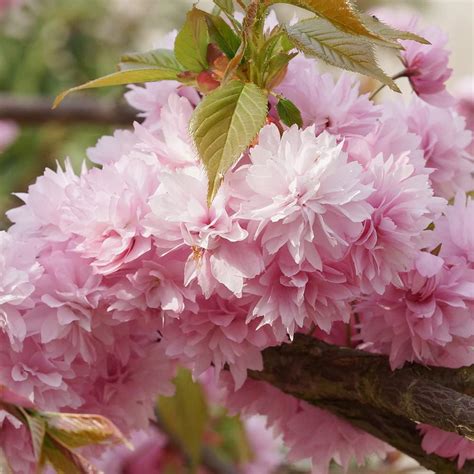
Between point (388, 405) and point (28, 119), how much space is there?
1.39 m

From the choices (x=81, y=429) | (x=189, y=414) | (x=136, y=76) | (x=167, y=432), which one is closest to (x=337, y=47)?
(x=136, y=76)

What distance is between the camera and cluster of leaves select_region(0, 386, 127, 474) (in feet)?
1.84

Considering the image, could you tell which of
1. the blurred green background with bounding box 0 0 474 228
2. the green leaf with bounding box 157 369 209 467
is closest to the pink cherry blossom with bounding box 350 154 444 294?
the green leaf with bounding box 157 369 209 467

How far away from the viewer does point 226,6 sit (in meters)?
0.63

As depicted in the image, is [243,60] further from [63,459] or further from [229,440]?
[229,440]

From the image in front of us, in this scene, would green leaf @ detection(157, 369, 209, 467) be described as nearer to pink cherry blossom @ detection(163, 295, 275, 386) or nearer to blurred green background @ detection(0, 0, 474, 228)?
pink cherry blossom @ detection(163, 295, 275, 386)

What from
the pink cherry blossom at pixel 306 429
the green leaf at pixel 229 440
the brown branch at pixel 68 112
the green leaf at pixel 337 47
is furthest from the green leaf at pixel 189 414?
the brown branch at pixel 68 112

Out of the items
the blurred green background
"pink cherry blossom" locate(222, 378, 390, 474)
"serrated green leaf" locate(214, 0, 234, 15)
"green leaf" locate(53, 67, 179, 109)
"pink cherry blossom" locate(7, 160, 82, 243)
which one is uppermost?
"serrated green leaf" locate(214, 0, 234, 15)

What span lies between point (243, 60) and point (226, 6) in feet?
0.11

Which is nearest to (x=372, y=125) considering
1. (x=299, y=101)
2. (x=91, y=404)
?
(x=299, y=101)

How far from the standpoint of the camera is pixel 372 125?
2.15ft

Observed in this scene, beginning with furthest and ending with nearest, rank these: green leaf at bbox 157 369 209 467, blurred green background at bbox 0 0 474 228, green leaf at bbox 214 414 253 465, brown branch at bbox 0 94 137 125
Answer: blurred green background at bbox 0 0 474 228 → brown branch at bbox 0 94 137 125 → green leaf at bbox 214 414 253 465 → green leaf at bbox 157 369 209 467

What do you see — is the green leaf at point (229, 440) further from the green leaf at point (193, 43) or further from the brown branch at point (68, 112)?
the green leaf at point (193, 43)

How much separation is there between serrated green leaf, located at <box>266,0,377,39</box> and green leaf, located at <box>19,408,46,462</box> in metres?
0.26
